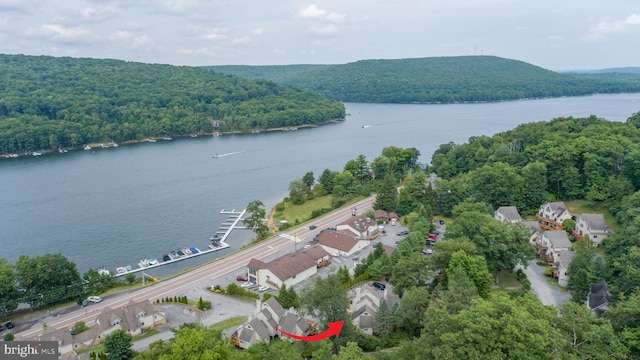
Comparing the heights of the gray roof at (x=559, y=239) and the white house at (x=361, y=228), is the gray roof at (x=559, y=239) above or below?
above

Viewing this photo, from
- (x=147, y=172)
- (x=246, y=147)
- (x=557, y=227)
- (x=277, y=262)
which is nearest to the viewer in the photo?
(x=277, y=262)

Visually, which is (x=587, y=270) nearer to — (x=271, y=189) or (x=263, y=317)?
(x=263, y=317)

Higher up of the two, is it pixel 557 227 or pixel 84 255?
pixel 557 227

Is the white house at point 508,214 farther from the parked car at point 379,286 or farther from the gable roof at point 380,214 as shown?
the parked car at point 379,286

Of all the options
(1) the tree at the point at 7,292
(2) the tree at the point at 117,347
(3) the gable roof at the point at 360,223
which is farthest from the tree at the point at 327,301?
(1) the tree at the point at 7,292

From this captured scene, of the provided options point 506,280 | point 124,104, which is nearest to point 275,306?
point 506,280

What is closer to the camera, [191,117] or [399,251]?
[399,251]

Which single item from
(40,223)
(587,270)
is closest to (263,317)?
(587,270)
